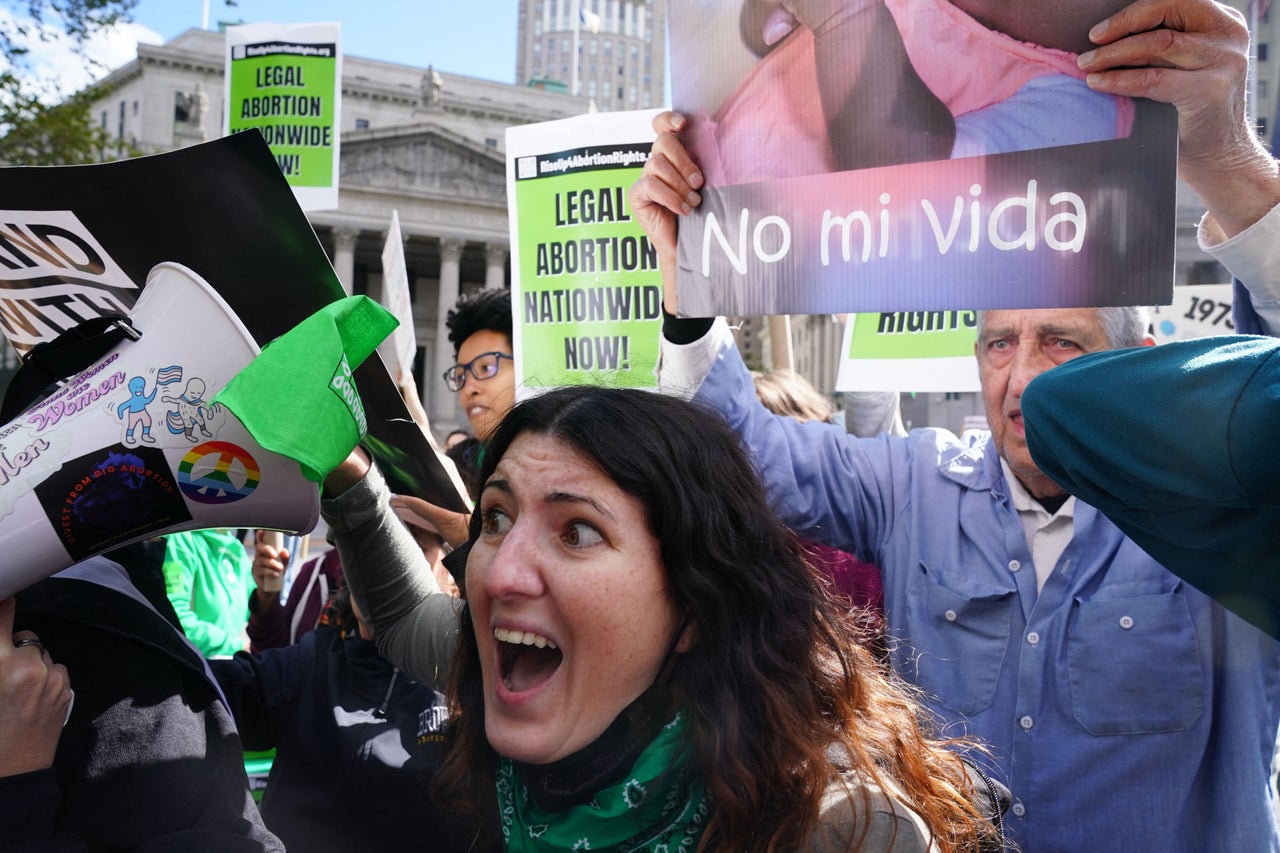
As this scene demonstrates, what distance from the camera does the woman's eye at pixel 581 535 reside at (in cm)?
144

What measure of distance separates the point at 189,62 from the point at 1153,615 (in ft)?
186

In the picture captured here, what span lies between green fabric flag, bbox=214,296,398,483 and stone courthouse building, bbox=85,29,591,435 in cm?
3394

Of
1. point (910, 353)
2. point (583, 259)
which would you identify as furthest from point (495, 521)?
point (910, 353)

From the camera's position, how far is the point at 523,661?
4.93ft

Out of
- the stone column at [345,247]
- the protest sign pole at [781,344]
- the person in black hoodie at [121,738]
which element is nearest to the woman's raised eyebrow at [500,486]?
the person in black hoodie at [121,738]

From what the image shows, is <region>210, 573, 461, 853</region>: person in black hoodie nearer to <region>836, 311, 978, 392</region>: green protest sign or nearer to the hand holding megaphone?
the hand holding megaphone

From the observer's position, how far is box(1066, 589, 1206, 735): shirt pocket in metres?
1.84

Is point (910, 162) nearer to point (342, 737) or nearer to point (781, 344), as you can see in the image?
point (342, 737)

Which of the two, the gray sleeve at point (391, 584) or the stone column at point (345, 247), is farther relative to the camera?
the stone column at point (345, 247)

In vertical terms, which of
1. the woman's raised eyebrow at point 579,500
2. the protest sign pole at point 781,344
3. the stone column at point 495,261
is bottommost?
the woman's raised eyebrow at point 579,500

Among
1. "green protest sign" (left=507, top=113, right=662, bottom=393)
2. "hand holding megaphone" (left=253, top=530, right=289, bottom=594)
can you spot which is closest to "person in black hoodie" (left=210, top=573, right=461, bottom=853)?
"green protest sign" (left=507, top=113, right=662, bottom=393)

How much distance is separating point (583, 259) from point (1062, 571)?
1640 mm

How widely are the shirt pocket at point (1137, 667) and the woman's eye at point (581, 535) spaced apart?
1.04 meters

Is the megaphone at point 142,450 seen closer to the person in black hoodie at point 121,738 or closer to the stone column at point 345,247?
the person in black hoodie at point 121,738
